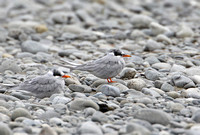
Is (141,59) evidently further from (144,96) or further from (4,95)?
(4,95)

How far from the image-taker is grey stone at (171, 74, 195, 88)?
678cm

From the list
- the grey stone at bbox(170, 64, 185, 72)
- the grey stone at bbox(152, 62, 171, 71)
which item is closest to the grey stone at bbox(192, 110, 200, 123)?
the grey stone at bbox(170, 64, 185, 72)

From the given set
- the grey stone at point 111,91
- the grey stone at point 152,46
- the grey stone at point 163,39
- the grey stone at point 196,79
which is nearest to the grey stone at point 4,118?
the grey stone at point 111,91

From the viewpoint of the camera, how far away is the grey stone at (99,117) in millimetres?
4988

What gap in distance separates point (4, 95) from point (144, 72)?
3064 mm

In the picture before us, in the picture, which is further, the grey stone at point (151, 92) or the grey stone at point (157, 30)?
the grey stone at point (157, 30)

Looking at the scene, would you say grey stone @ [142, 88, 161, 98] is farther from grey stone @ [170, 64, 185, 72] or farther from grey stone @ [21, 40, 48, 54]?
grey stone @ [21, 40, 48, 54]

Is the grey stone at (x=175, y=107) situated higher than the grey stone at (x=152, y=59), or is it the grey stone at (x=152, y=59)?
the grey stone at (x=152, y=59)

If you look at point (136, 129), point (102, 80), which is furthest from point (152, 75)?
point (136, 129)

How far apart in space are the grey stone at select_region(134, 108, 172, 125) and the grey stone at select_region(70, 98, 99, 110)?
2.42ft

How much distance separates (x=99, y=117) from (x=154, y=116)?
718mm

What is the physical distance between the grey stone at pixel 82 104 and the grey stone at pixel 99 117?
0.36 meters

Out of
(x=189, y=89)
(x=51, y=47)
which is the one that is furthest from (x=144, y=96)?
(x=51, y=47)

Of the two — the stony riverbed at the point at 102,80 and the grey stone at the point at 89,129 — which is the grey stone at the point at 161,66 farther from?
the grey stone at the point at 89,129
